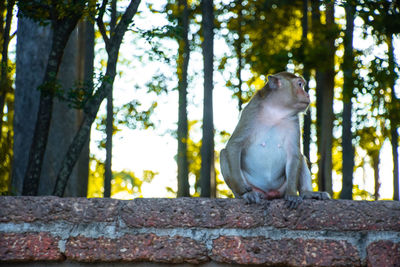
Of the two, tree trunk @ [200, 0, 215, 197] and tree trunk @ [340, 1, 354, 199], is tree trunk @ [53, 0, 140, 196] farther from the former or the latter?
tree trunk @ [340, 1, 354, 199]

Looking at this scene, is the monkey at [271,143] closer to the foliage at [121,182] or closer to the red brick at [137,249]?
the red brick at [137,249]

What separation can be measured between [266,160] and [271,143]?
0.13 m

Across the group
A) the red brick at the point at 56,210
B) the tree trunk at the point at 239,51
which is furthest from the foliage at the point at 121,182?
the red brick at the point at 56,210

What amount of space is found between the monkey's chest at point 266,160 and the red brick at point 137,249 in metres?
1.89

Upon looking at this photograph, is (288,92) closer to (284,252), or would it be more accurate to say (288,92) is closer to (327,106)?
(284,252)

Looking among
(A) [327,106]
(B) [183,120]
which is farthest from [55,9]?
(A) [327,106]

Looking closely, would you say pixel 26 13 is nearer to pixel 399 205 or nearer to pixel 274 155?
pixel 274 155

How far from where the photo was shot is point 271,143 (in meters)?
4.38

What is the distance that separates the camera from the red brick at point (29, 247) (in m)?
2.53

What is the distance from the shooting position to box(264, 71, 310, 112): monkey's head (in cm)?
445

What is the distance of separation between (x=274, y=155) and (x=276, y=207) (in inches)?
67.8

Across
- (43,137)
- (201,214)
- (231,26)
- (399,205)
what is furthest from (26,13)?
(231,26)

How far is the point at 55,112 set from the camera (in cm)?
866

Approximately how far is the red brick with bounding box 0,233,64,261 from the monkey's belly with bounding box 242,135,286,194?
2.05m
